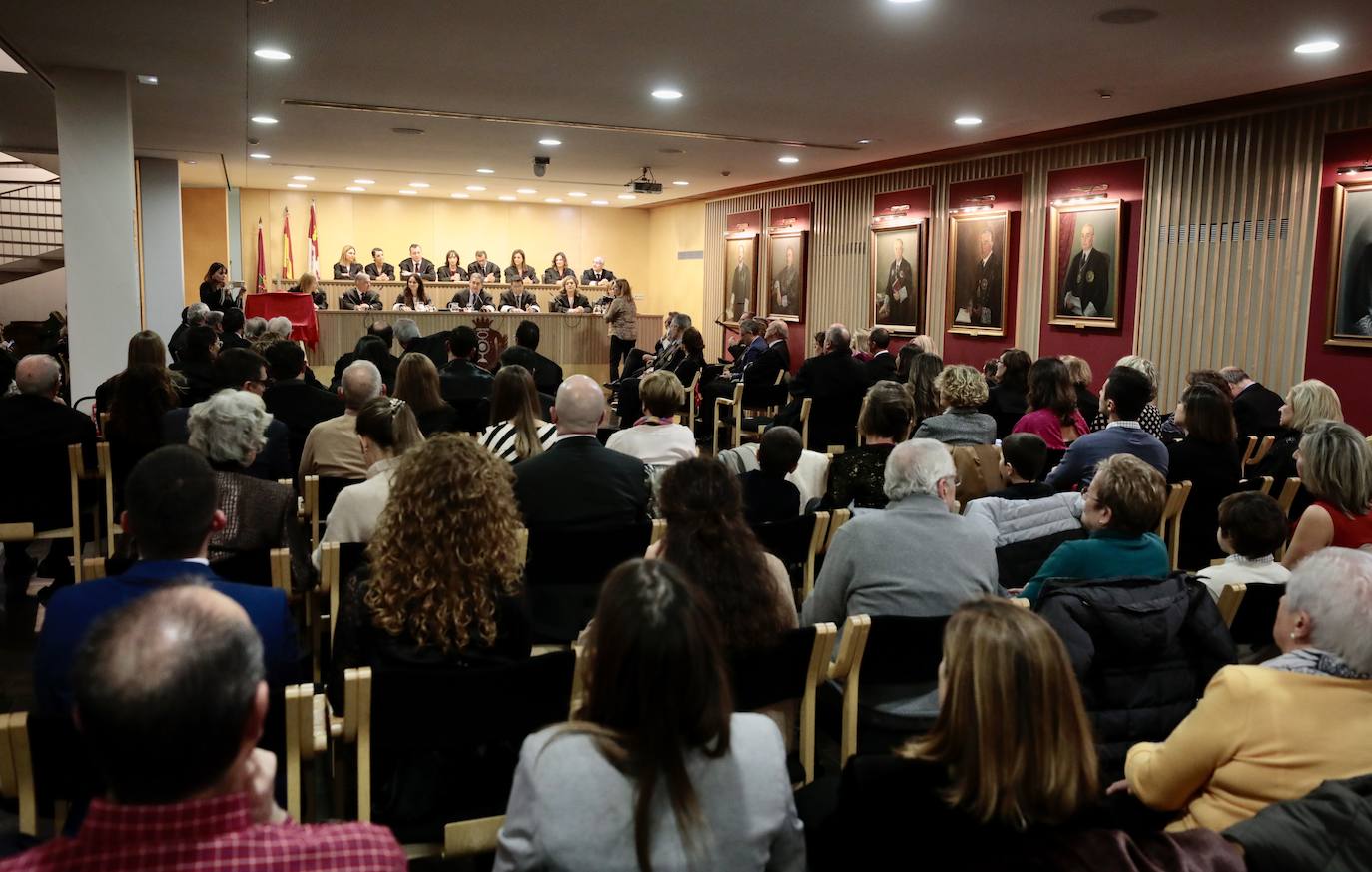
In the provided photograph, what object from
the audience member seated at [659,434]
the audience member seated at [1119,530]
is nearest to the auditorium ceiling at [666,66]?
the audience member seated at [659,434]

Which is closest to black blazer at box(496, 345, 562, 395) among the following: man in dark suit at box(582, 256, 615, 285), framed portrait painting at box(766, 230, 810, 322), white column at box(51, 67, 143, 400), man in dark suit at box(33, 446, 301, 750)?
white column at box(51, 67, 143, 400)

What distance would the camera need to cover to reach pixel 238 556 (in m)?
3.38

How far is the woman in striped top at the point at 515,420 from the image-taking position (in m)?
5.04

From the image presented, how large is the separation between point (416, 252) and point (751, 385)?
11.7m

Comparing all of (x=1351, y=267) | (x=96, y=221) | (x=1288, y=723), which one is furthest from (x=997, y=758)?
(x=96, y=221)

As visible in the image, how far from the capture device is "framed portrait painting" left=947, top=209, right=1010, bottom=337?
12125 mm

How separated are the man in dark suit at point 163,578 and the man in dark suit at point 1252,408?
6289mm

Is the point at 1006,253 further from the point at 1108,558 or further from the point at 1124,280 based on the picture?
the point at 1108,558

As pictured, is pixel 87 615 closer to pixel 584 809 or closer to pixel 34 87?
pixel 584 809

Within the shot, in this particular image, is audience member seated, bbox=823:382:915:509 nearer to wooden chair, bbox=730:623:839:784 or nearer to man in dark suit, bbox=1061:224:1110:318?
wooden chair, bbox=730:623:839:784

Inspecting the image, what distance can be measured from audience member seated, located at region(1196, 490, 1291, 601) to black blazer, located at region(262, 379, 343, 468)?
15.2 ft

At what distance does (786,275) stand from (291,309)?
7.38m

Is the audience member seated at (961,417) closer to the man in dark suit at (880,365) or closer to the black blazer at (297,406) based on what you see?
the black blazer at (297,406)

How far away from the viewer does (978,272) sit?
12.5 metres
